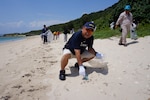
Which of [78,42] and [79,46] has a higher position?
[78,42]

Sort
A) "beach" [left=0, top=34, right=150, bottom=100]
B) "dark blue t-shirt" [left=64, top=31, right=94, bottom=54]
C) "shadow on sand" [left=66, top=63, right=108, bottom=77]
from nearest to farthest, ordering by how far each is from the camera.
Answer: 1. "beach" [left=0, top=34, right=150, bottom=100]
2. "dark blue t-shirt" [left=64, top=31, right=94, bottom=54]
3. "shadow on sand" [left=66, top=63, right=108, bottom=77]

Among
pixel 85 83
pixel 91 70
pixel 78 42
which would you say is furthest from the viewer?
pixel 91 70

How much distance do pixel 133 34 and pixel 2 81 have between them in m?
7.87

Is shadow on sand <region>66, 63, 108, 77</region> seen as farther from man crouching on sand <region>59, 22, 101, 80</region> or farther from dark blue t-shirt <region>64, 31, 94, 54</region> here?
dark blue t-shirt <region>64, 31, 94, 54</region>

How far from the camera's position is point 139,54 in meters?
6.96

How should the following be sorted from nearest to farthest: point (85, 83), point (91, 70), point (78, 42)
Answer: point (85, 83)
point (78, 42)
point (91, 70)

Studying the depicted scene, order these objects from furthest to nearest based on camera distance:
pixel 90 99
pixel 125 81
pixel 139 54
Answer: pixel 139 54 → pixel 125 81 → pixel 90 99

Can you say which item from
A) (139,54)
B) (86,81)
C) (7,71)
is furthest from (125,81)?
(7,71)

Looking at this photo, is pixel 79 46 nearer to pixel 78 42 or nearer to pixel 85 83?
pixel 78 42

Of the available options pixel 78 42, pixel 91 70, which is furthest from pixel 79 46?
pixel 91 70

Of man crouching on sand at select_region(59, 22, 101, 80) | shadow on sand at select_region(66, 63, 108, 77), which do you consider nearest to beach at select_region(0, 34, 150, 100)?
shadow on sand at select_region(66, 63, 108, 77)

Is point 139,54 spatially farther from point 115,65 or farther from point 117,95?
point 117,95

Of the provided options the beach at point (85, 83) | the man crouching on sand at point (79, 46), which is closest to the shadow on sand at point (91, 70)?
the beach at point (85, 83)

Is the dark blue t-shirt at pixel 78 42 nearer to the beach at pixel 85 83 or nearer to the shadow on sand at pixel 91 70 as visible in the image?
the shadow on sand at pixel 91 70
